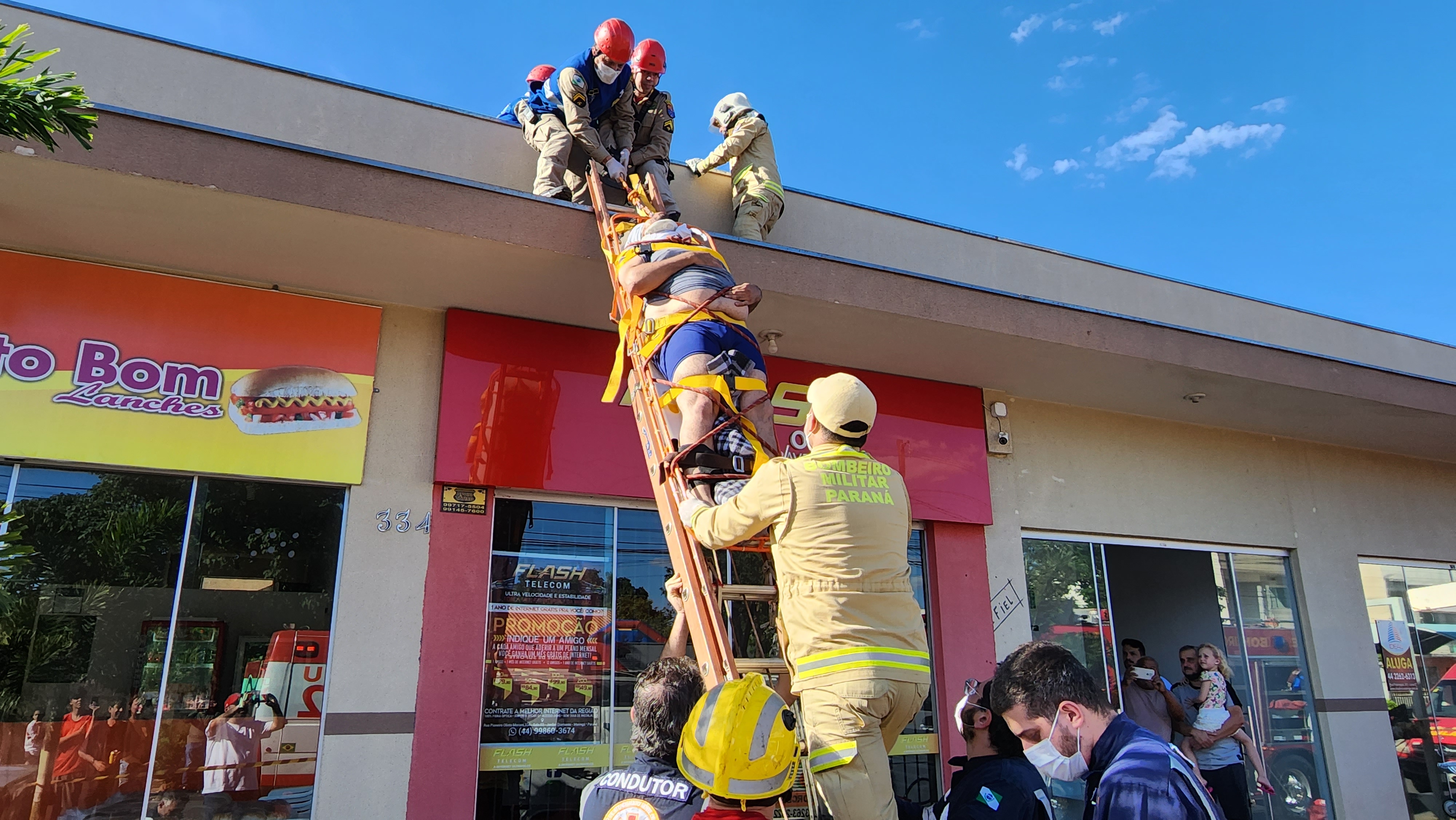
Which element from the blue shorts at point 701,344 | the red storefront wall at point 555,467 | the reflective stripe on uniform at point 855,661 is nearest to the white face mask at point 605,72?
the red storefront wall at point 555,467

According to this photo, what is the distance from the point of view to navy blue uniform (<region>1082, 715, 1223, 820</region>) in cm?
234

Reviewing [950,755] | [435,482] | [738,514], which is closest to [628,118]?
[435,482]

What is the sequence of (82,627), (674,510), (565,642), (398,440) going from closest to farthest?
(674,510) < (82,627) < (398,440) < (565,642)

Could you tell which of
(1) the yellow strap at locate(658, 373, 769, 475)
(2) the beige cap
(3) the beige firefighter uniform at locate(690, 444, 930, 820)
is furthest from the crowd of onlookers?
(1) the yellow strap at locate(658, 373, 769, 475)

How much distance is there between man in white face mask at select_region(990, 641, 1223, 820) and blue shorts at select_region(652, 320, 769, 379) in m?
2.48

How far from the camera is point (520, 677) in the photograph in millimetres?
6582

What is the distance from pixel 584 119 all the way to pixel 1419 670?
11.4 m

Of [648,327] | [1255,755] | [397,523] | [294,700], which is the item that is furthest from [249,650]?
[1255,755]

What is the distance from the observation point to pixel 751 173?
830 centimetres

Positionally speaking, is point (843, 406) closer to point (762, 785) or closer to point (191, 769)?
point (762, 785)

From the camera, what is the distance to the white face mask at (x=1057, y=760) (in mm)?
2691

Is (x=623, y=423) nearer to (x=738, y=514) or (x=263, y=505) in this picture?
(x=263, y=505)

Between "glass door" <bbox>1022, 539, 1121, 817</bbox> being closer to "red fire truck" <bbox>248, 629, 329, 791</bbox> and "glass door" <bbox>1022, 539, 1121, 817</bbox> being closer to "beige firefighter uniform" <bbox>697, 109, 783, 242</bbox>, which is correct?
"beige firefighter uniform" <bbox>697, 109, 783, 242</bbox>

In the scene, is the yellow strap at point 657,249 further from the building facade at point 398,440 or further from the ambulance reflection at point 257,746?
the ambulance reflection at point 257,746
